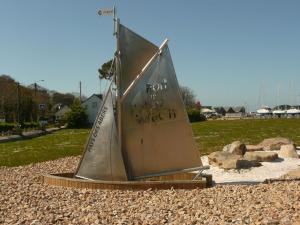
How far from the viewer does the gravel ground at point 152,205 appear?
10.0m

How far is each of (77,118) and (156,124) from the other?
61.9 m

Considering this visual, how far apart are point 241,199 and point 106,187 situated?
4.10 metres

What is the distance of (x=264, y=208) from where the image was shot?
1082 cm

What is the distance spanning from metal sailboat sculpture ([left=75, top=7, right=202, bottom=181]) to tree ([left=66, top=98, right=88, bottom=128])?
61.1m

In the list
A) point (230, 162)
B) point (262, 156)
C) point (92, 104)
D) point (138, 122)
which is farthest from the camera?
point (92, 104)

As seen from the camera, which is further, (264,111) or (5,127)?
(264,111)

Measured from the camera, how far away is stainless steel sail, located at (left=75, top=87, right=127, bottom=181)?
1476 centimetres

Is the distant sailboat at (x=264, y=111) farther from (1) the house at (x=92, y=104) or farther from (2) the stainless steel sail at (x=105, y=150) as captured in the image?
(2) the stainless steel sail at (x=105, y=150)

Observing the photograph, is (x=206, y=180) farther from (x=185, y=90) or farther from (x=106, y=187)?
(x=185, y=90)

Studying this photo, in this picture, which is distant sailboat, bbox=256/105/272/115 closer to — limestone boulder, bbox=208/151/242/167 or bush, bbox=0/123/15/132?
bush, bbox=0/123/15/132

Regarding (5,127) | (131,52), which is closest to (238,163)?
(131,52)

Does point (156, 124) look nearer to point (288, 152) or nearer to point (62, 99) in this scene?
point (288, 152)

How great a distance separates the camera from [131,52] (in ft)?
49.5

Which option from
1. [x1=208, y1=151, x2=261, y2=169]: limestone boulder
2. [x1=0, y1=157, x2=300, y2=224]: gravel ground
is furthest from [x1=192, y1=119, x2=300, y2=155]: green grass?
[x1=0, y1=157, x2=300, y2=224]: gravel ground
